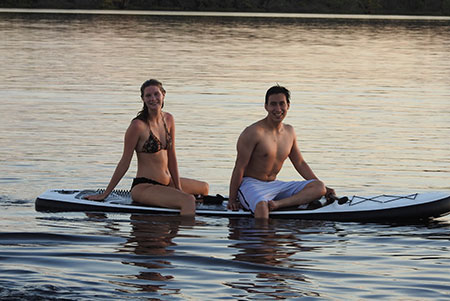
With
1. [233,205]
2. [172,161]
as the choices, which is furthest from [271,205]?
[172,161]

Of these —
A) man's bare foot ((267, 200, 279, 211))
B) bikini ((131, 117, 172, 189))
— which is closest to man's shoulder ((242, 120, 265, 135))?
man's bare foot ((267, 200, 279, 211))

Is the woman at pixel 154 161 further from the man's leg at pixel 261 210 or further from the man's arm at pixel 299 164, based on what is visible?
the man's arm at pixel 299 164

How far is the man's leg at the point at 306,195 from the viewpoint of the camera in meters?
11.1

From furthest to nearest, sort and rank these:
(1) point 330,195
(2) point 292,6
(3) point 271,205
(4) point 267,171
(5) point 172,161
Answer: (2) point 292,6 → (1) point 330,195 → (5) point 172,161 → (4) point 267,171 → (3) point 271,205

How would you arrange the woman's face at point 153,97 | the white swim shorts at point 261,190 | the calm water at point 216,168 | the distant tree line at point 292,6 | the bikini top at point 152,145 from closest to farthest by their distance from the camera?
the calm water at point 216,168
the woman's face at point 153,97
the white swim shorts at point 261,190
the bikini top at point 152,145
the distant tree line at point 292,6

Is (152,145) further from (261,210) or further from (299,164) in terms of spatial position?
(299,164)

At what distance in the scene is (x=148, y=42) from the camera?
4697cm

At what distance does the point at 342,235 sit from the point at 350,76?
2117cm

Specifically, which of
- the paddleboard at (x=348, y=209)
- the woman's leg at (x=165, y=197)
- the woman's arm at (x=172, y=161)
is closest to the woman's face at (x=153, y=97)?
the woman's arm at (x=172, y=161)

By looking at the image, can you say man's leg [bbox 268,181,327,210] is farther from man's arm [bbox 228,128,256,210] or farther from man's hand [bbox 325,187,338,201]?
man's arm [bbox 228,128,256,210]

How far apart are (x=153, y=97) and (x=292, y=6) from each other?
318 feet

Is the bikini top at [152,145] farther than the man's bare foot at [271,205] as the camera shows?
Yes

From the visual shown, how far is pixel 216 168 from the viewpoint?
48.4ft

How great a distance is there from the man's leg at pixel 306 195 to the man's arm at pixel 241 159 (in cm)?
46
